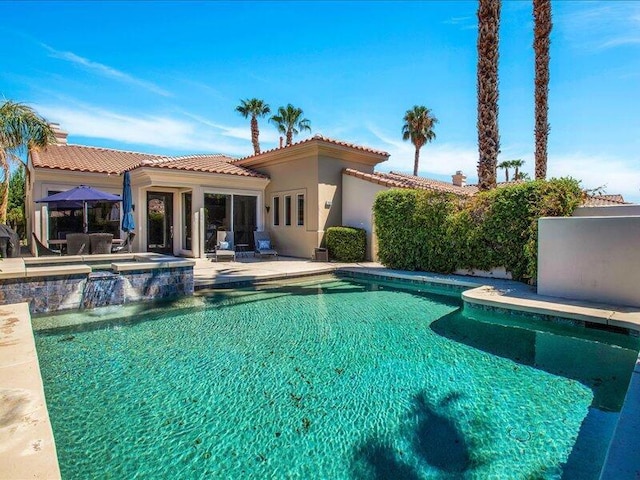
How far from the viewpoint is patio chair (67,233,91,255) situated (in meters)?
13.5

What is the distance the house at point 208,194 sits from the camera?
54.4 feet

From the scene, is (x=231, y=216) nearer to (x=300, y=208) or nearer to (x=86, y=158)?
(x=300, y=208)

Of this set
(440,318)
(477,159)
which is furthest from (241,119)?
(440,318)

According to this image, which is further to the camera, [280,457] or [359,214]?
[359,214]

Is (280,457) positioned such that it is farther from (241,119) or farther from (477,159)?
(241,119)

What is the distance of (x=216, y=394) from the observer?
15.2ft

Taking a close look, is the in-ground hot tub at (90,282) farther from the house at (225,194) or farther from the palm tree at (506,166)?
the palm tree at (506,166)

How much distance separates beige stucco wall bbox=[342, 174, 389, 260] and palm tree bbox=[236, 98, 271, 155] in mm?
18841

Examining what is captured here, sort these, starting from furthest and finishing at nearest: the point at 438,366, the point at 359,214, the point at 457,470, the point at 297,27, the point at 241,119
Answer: the point at 241,119 → the point at 359,214 → the point at 297,27 → the point at 438,366 → the point at 457,470

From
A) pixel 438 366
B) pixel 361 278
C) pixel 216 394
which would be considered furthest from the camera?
pixel 361 278

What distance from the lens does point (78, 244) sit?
13.5 meters

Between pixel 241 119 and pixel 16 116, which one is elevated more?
pixel 241 119

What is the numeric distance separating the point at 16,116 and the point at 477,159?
2121 centimetres

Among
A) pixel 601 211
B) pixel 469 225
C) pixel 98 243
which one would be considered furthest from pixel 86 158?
pixel 601 211
